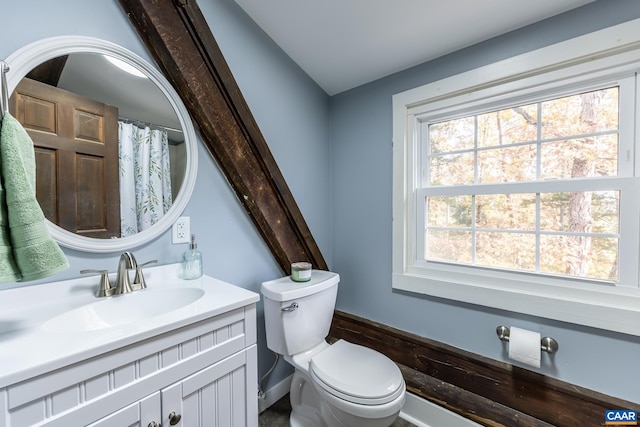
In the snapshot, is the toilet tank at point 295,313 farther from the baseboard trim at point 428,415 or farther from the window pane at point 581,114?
the window pane at point 581,114

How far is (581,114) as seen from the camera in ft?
3.94

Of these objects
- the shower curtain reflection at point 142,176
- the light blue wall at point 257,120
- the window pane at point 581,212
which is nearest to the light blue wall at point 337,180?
the light blue wall at point 257,120

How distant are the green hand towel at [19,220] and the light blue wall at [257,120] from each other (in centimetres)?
30

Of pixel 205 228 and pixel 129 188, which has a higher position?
pixel 129 188

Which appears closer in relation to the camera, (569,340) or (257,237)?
(569,340)

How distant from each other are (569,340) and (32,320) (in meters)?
2.03

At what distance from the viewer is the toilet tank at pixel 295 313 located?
1.27m

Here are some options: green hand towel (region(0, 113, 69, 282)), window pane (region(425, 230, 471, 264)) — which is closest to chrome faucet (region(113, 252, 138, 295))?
green hand towel (region(0, 113, 69, 282))

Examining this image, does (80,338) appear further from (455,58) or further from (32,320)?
(455,58)

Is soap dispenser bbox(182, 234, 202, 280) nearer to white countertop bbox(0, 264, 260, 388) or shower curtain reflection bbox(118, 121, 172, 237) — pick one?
white countertop bbox(0, 264, 260, 388)

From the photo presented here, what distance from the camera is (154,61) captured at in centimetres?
115

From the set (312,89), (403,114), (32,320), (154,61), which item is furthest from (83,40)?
(403,114)

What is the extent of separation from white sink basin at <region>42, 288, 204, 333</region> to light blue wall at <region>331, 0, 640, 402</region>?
112 centimetres

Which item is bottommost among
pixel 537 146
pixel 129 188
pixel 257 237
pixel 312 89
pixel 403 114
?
pixel 257 237
